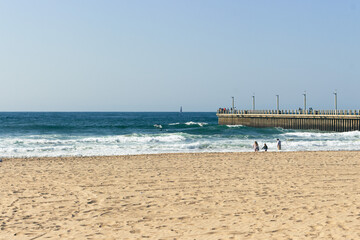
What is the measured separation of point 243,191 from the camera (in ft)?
36.9

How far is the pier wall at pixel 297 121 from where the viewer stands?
1878 inches

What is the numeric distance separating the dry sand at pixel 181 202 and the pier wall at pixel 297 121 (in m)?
33.4

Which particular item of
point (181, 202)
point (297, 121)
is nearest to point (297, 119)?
point (297, 121)

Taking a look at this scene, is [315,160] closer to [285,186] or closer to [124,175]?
[285,186]

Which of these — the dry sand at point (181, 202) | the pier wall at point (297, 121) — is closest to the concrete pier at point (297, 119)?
the pier wall at point (297, 121)

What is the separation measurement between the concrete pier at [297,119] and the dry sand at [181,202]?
3363 centimetres

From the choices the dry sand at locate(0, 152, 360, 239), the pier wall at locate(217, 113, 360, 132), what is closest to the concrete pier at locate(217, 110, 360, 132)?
the pier wall at locate(217, 113, 360, 132)

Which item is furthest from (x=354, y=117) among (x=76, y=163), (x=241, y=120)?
(x=76, y=163)

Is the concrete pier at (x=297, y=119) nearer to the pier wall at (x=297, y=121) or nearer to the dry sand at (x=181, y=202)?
the pier wall at (x=297, y=121)

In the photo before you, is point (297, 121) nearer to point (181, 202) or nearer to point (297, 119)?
Answer: point (297, 119)

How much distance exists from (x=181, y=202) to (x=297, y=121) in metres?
47.9

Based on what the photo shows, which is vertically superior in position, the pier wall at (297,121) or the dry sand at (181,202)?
the pier wall at (297,121)

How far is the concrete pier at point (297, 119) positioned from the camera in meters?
47.9

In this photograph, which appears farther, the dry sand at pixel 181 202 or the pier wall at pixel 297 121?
the pier wall at pixel 297 121
